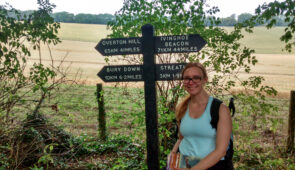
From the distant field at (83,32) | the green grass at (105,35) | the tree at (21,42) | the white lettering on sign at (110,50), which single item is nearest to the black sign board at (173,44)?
the white lettering on sign at (110,50)

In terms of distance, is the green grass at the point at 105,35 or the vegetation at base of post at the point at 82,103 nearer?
the vegetation at base of post at the point at 82,103

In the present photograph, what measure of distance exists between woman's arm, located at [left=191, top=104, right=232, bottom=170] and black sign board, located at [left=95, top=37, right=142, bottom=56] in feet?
4.84

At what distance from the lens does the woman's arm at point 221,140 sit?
191cm

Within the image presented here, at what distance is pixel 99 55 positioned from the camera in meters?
25.9

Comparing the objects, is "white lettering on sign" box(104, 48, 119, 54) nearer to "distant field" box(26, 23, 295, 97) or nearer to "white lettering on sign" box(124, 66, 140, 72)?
"white lettering on sign" box(124, 66, 140, 72)

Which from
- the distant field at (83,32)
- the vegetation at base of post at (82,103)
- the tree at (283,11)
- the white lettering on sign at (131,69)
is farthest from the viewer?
the distant field at (83,32)

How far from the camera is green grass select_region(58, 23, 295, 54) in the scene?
30.1 metres

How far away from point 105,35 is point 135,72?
3056cm

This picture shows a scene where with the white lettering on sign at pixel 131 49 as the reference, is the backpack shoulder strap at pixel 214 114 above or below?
below

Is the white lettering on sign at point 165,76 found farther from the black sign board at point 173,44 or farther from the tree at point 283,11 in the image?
the tree at point 283,11

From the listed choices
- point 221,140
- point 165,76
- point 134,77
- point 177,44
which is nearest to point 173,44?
point 177,44

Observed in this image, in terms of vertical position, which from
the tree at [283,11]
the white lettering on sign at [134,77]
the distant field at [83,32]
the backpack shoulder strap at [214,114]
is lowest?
the backpack shoulder strap at [214,114]

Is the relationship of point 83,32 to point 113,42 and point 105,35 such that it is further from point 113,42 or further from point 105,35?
point 113,42

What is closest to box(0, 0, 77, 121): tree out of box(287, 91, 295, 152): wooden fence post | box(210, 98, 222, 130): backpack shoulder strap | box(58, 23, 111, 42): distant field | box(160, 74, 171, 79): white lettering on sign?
box(160, 74, 171, 79): white lettering on sign
